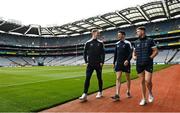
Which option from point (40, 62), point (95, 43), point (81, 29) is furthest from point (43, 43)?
point (95, 43)

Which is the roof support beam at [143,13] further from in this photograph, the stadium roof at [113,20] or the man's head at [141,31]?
the man's head at [141,31]

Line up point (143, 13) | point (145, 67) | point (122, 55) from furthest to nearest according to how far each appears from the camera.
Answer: point (143, 13)
point (122, 55)
point (145, 67)

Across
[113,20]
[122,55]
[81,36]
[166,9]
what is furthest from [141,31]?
[81,36]

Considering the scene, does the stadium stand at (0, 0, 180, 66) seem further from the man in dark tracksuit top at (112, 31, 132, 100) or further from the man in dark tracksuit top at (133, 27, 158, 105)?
the man in dark tracksuit top at (133, 27, 158, 105)

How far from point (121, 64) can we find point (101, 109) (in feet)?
6.97

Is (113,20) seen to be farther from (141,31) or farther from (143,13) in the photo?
(141,31)

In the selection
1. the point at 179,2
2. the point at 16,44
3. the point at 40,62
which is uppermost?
the point at 179,2

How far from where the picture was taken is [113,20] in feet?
237

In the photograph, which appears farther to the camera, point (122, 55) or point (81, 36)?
point (81, 36)

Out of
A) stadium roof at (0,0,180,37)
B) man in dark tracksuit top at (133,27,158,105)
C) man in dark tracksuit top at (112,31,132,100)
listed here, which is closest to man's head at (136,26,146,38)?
man in dark tracksuit top at (133,27,158,105)

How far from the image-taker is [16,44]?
97.1 m

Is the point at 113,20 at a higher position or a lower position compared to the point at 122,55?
higher

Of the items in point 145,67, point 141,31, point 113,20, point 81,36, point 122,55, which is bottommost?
point 145,67

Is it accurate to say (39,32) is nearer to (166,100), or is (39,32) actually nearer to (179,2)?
(179,2)
